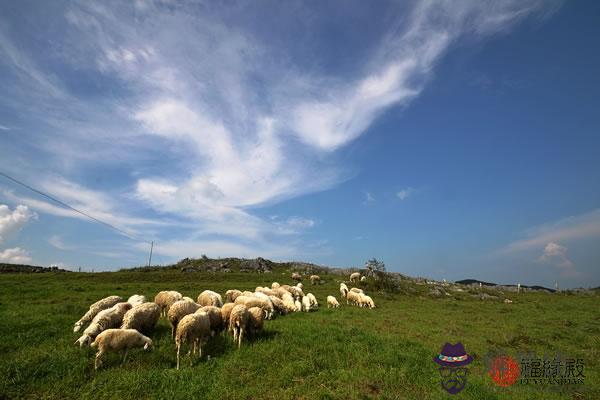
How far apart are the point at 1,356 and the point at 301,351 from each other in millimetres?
10323

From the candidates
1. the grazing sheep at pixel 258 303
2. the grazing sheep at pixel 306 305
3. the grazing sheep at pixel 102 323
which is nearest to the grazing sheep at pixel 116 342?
the grazing sheep at pixel 102 323

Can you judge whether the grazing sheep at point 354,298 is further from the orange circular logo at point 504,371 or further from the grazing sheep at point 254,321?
the grazing sheep at point 254,321

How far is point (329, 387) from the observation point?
32.9ft

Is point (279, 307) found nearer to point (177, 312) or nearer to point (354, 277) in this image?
point (177, 312)

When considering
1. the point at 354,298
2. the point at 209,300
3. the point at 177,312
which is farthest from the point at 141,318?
the point at 354,298

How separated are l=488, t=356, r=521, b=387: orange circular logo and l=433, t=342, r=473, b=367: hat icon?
3.12 feet

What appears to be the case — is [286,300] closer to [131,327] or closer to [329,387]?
[131,327]

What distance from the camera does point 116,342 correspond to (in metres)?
11.2

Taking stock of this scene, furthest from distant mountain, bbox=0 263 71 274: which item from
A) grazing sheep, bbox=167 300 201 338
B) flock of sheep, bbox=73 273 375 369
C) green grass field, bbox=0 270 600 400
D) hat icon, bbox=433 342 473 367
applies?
hat icon, bbox=433 342 473 367

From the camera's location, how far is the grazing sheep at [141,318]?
13352 mm

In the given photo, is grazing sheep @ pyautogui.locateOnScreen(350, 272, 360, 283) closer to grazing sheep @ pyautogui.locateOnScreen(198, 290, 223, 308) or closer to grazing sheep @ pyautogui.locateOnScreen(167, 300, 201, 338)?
grazing sheep @ pyautogui.locateOnScreen(198, 290, 223, 308)

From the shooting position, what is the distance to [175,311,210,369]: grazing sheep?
11.8 metres

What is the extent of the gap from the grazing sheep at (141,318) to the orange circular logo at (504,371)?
13569mm

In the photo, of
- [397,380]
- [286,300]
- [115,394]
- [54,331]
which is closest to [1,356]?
[54,331]
